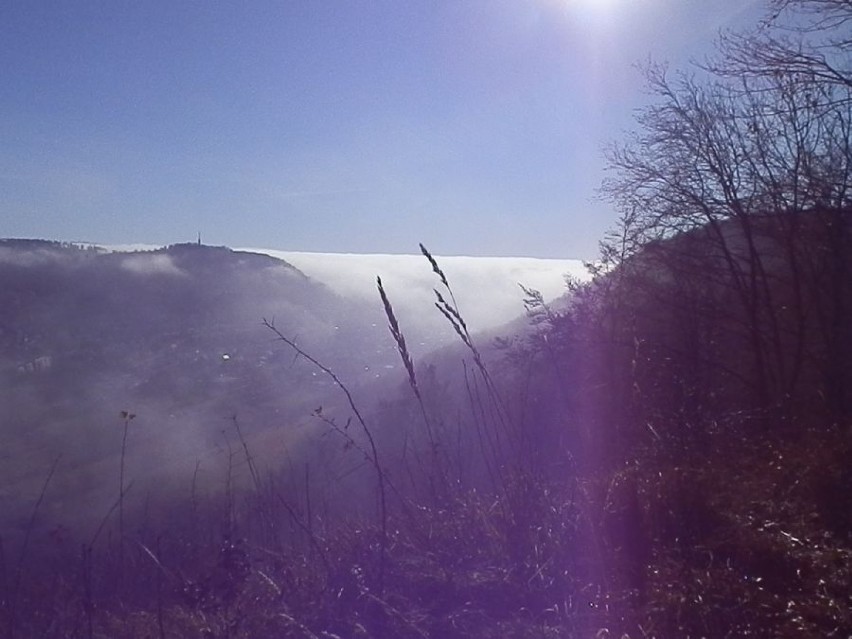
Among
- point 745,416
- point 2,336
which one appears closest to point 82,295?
point 2,336

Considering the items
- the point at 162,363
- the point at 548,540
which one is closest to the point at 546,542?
the point at 548,540

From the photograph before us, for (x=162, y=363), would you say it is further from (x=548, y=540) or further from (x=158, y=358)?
(x=548, y=540)

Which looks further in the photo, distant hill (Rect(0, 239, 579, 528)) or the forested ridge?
distant hill (Rect(0, 239, 579, 528))

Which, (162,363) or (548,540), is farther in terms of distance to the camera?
(162,363)

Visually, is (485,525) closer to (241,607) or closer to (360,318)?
(241,607)

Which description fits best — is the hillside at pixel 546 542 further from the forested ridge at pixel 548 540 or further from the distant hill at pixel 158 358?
the distant hill at pixel 158 358

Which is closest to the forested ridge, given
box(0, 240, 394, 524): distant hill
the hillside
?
the hillside

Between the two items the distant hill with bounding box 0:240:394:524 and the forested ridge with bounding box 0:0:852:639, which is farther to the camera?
the distant hill with bounding box 0:240:394:524

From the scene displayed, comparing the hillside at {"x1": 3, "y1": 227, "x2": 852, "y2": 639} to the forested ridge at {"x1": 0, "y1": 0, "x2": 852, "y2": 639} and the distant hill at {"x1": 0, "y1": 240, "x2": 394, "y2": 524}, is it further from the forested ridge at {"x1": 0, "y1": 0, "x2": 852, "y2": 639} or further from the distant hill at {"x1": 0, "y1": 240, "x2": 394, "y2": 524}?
the distant hill at {"x1": 0, "y1": 240, "x2": 394, "y2": 524}

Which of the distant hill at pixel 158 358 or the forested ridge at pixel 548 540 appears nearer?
the forested ridge at pixel 548 540

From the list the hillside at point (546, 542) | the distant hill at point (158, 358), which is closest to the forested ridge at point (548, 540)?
the hillside at point (546, 542)

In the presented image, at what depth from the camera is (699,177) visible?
13.2 metres

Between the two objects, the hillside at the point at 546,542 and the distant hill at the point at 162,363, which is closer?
the hillside at the point at 546,542

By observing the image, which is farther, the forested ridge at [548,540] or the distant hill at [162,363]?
the distant hill at [162,363]
